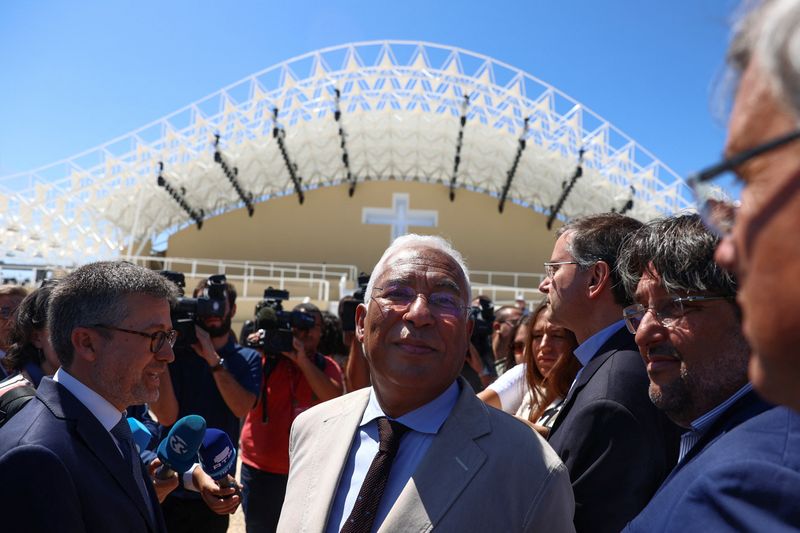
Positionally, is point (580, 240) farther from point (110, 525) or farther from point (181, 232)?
point (181, 232)

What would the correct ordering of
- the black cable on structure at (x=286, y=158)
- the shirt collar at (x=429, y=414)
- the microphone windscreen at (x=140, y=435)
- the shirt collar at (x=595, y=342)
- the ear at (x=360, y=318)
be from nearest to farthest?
the shirt collar at (x=429, y=414), the ear at (x=360, y=318), the shirt collar at (x=595, y=342), the microphone windscreen at (x=140, y=435), the black cable on structure at (x=286, y=158)

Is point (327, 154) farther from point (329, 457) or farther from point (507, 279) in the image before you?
point (329, 457)

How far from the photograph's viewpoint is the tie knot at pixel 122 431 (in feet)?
6.53

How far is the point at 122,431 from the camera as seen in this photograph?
2.01 metres

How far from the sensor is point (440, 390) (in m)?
1.84

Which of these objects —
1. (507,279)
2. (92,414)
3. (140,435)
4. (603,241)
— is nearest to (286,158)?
(507,279)

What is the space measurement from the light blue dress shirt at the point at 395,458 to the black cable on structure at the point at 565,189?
25871mm

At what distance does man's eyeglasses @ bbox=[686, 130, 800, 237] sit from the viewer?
66 cm

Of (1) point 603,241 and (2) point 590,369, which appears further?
(1) point 603,241

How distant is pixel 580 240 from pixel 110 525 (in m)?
1.93

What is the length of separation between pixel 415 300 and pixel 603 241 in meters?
0.96

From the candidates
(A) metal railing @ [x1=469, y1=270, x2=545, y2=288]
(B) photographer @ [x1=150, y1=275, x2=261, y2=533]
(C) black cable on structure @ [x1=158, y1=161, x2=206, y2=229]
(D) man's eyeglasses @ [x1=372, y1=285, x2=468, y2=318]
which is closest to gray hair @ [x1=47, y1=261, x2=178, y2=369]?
(D) man's eyeglasses @ [x1=372, y1=285, x2=468, y2=318]

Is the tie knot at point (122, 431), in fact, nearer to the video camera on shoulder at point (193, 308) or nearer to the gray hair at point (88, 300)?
the gray hair at point (88, 300)

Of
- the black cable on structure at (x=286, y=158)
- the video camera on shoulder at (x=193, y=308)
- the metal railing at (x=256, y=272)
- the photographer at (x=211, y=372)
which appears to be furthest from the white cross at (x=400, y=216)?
the video camera on shoulder at (x=193, y=308)
